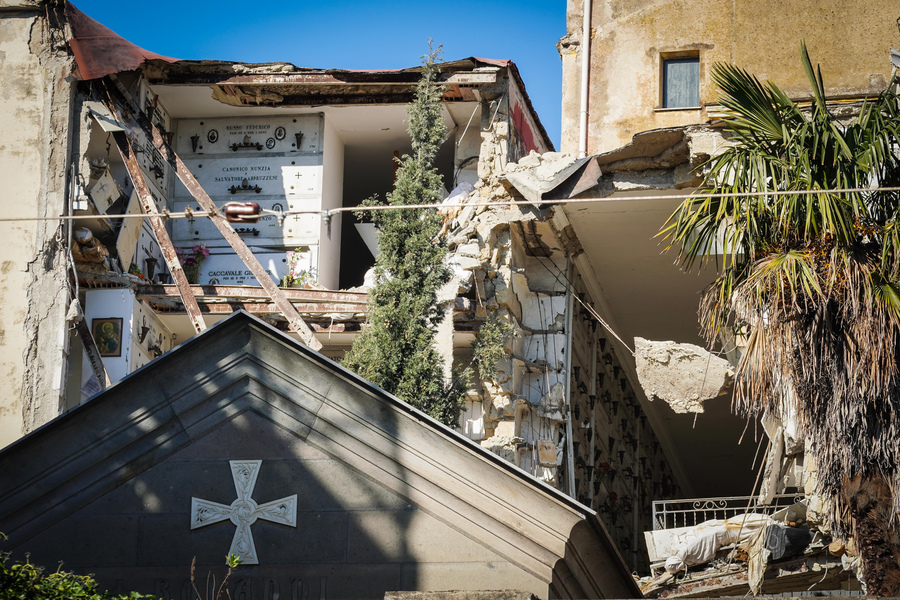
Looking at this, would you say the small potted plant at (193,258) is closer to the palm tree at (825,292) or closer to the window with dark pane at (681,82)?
the window with dark pane at (681,82)

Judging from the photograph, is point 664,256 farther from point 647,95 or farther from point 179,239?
point 179,239

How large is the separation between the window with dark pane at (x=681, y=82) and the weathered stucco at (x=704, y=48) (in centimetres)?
21

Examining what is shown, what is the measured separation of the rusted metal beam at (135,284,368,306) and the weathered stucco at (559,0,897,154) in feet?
17.2

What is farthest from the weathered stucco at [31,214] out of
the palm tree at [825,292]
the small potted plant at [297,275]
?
the palm tree at [825,292]

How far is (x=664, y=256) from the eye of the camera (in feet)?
66.5

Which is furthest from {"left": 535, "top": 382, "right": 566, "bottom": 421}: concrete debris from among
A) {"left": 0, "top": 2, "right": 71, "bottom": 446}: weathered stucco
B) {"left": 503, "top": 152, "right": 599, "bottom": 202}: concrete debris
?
{"left": 0, "top": 2, "right": 71, "bottom": 446}: weathered stucco

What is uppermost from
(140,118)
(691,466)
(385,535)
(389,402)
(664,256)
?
(140,118)

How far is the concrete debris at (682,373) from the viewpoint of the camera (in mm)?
17531

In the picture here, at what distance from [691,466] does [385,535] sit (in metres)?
23.0

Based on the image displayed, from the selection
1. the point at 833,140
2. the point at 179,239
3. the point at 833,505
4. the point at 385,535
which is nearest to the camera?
the point at 385,535

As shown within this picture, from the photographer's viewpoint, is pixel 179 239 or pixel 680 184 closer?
pixel 680 184

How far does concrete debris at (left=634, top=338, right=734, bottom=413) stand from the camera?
1753 cm

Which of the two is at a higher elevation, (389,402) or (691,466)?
(389,402)

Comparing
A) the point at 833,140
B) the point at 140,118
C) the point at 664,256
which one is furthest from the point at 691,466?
the point at 833,140
